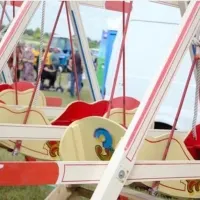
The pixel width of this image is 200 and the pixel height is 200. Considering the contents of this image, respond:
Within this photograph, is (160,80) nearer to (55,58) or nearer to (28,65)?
(28,65)

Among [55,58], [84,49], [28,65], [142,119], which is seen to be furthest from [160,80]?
[55,58]

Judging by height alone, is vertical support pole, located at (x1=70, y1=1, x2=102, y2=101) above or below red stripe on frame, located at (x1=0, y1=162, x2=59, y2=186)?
below

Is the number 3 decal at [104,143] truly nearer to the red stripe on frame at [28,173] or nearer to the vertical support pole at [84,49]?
the red stripe on frame at [28,173]

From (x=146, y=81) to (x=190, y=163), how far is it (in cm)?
346

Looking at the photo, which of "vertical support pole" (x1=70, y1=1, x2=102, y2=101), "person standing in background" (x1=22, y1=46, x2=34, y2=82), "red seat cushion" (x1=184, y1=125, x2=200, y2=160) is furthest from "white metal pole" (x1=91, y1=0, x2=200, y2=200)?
"person standing in background" (x1=22, y1=46, x2=34, y2=82)

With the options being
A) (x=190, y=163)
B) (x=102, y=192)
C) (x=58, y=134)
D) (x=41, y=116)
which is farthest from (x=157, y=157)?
(x=41, y=116)

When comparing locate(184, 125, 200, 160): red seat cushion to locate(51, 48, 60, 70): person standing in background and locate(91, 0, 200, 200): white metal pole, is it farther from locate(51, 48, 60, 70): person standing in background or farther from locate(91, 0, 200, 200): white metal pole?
locate(51, 48, 60, 70): person standing in background

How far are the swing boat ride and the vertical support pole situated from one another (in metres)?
0.93

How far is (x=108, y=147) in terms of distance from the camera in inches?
90.1

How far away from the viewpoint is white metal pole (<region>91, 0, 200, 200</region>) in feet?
5.84

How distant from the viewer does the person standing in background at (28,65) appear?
12.3 m

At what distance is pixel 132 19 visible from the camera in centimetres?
570

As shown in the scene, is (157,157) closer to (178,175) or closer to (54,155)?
(178,175)

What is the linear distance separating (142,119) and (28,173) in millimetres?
414
